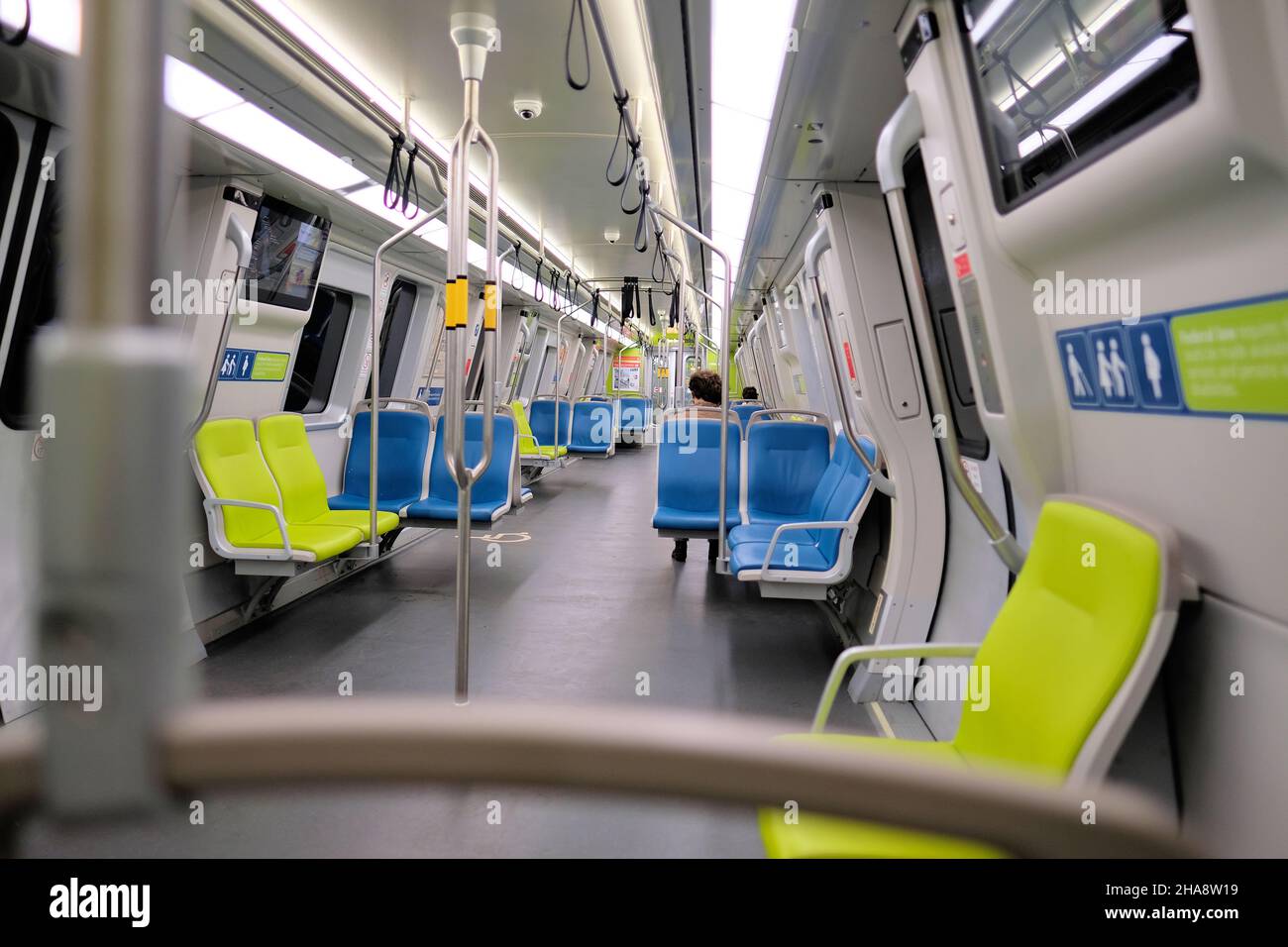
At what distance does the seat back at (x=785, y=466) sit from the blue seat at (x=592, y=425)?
7.98m

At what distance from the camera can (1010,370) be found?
2043 millimetres

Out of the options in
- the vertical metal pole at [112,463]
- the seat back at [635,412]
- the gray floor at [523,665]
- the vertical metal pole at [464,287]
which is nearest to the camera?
the vertical metal pole at [112,463]

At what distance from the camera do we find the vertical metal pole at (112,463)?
1.26ft

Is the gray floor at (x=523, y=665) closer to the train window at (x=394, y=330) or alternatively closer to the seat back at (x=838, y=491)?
the seat back at (x=838, y=491)

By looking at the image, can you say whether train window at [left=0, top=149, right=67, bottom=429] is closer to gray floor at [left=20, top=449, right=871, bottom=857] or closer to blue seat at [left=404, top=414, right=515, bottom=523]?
gray floor at [left=20, top=449, right=871, bottom=857]

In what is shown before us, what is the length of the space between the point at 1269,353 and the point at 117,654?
1668 mm

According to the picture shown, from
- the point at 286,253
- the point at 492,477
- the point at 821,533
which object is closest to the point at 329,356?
the point at 286,253

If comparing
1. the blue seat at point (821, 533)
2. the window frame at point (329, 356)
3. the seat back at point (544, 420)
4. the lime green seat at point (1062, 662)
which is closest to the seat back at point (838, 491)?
the blue seat at point (821, 533)

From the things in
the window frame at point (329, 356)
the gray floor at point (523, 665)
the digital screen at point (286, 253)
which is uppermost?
the digital screen at point (286, 253)

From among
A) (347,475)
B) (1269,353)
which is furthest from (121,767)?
(347,475)

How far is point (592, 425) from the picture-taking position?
45.2 ft

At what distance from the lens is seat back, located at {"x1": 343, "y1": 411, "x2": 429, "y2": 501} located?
6.25m

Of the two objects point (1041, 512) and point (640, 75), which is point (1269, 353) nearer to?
point (1041, 512)

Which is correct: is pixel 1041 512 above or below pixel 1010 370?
below
